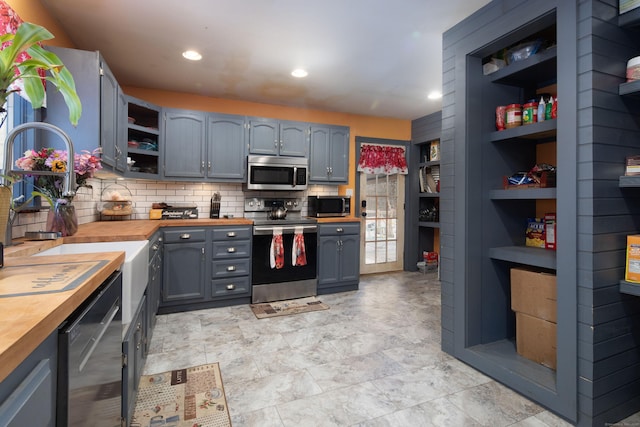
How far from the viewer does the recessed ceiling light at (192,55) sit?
2934 mm

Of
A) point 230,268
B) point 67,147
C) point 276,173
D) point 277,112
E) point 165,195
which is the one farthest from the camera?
point 277,112

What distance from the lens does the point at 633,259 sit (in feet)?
5.50

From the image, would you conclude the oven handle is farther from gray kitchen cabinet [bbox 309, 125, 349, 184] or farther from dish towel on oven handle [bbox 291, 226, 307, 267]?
gray kitchen cabinet [bbox 309, 125, 349, 184]

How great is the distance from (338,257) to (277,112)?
2.19 m

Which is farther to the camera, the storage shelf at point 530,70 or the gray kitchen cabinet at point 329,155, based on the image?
the gray kitchen cabinet at point 329,155

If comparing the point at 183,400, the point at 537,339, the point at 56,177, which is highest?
the point at 56,177

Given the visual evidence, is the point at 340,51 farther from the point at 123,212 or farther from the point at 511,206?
the point at 123,212

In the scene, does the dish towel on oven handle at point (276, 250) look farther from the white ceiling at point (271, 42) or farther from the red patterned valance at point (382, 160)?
the red patterned valance at point (382, 160)

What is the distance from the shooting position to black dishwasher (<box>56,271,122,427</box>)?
29.8 inches

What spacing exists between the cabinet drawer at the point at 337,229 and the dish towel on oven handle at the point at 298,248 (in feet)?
1.03

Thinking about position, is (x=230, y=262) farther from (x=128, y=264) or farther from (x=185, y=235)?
(x=128, y=264)

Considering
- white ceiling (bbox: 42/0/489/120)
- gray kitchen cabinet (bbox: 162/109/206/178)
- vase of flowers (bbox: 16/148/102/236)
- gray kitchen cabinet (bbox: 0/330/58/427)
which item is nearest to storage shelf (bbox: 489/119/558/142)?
white ceiling (bbox: 42/0/489/120)

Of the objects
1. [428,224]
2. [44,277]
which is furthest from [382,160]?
[44,277]

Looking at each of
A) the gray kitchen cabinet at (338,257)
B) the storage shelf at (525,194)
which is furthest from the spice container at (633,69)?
the gray kitchen cabinet at (338,257)
